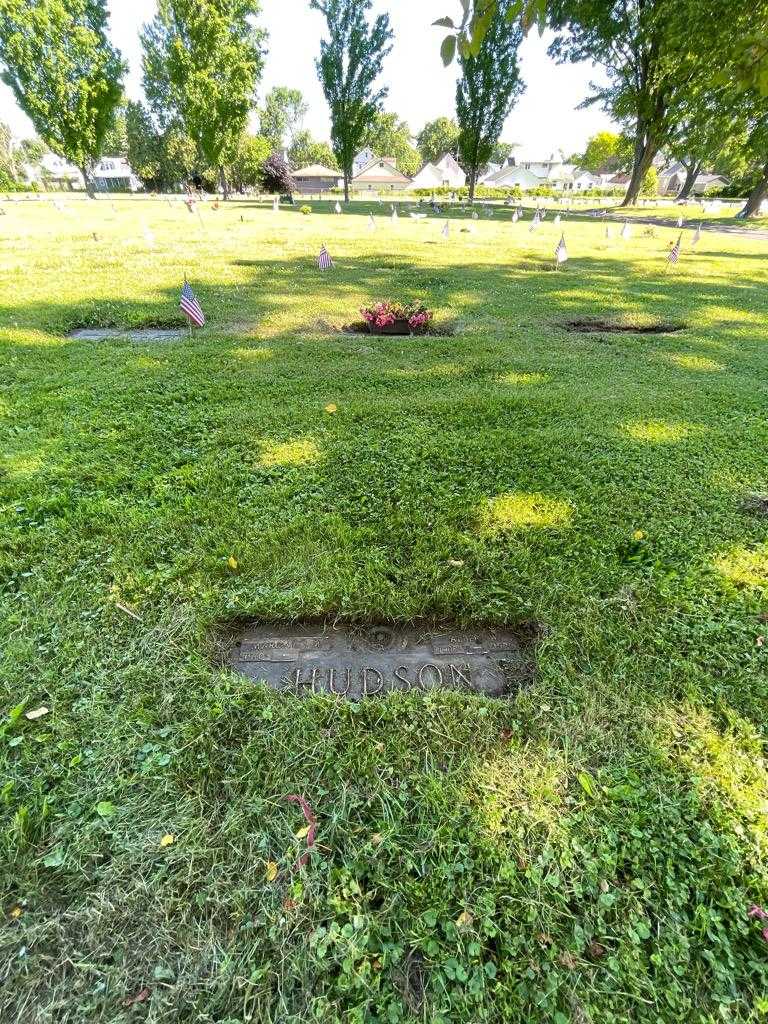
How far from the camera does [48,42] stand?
30.6 m

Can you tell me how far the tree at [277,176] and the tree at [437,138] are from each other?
6223 cm

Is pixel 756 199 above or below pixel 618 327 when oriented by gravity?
above

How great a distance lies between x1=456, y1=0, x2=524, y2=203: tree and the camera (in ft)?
102

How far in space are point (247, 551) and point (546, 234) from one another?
21652mm

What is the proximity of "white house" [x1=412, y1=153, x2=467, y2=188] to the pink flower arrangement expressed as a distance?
76.5 meters

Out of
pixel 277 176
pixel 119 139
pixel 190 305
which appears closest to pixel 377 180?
pixel 119 139

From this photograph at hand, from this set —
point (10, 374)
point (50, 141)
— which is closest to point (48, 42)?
point (50, 141)

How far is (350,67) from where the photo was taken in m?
32.2

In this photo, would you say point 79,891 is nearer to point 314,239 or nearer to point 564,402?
point 564,402

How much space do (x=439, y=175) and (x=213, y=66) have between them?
163 ft

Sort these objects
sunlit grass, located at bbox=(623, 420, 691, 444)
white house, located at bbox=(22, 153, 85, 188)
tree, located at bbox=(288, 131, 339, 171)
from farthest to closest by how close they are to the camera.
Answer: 1. tree, located at bbox=(288, 131, 339, 171)
2. white house, located at bbox=(22, 153, 85, 188)
3. sunlit grass, located at bbox=(623, 420, 691, 444)

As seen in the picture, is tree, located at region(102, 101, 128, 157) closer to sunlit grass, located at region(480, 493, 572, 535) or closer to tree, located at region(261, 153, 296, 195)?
tree, located at region(261, 153, 296, 195)

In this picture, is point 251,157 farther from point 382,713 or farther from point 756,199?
point 382,713

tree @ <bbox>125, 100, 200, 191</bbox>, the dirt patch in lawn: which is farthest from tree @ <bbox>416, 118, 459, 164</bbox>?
the dirt patch in lawn
